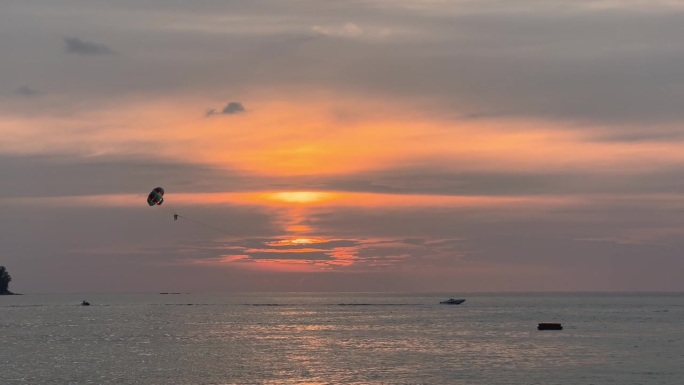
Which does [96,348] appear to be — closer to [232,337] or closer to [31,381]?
[232,337]

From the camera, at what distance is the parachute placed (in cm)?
13989

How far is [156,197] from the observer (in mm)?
142250

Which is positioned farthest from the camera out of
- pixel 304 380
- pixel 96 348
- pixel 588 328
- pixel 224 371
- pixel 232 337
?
pixel 588 328

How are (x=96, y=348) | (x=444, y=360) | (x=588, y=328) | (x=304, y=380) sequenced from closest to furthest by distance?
(x=304, y=380), (x=444, y=360), (x=96, y=348), (x=588, y=328)

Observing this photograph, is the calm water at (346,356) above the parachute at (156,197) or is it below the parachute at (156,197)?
below

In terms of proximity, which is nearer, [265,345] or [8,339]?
[265,345]

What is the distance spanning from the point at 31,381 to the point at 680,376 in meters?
65.7

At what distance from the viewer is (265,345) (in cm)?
13700

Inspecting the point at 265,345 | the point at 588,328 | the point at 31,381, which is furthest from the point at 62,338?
the point at 588,328

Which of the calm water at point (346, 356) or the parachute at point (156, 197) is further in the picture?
the parachute at point (156, 197)

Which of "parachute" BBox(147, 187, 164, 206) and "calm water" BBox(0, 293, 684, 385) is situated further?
"parachute" BBox(147, 187, 164, 206)

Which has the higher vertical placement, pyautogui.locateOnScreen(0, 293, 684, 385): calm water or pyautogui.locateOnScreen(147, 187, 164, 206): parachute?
pyautogui.locateOnScreen(147, 187, 164, 206): parachute

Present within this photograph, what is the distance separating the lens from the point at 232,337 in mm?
156875

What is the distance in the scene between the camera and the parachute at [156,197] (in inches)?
5507
